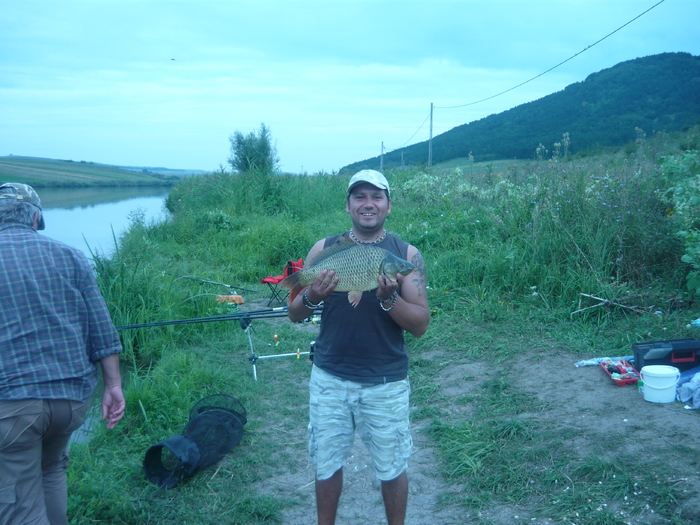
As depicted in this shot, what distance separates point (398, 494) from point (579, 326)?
12.5 feet

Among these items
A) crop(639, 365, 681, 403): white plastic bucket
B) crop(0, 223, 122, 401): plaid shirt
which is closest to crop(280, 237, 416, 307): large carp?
crop(0, 223, 122, 401): plaid shirt

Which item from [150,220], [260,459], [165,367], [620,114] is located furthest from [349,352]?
[620,114]

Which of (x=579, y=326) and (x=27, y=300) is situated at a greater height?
(x=27, y=300)

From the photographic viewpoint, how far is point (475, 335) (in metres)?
5.83

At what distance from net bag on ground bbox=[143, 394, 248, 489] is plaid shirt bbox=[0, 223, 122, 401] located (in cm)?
129

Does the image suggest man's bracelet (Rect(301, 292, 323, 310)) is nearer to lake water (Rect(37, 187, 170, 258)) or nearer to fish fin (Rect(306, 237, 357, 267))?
fish fin (Rect(306, 237, 357, 267))

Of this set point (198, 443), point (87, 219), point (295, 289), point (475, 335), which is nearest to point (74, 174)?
point (87, 219)

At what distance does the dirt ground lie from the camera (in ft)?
10.1

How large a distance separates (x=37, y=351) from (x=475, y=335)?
14.8 feet

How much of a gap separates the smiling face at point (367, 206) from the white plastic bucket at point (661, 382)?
270 cm

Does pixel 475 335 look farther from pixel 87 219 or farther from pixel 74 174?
pixel 74 174

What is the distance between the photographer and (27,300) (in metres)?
2.21

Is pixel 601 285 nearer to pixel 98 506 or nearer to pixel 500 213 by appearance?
pixel 500 213

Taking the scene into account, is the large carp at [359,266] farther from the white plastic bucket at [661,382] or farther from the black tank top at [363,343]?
the white plastic bucket at [661,382]
